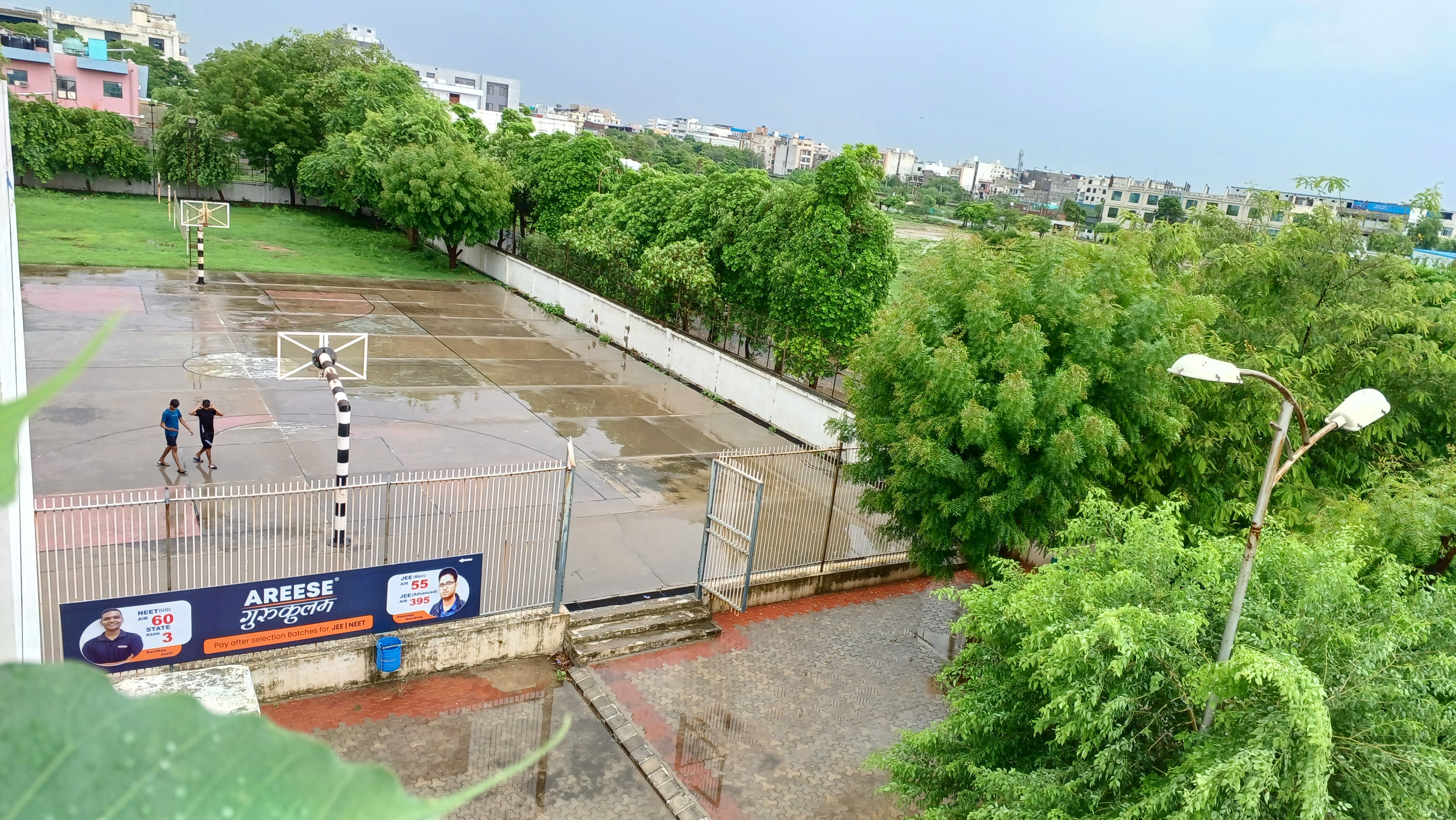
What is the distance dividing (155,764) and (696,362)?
22.2 meters

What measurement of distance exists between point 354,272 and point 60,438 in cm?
1818

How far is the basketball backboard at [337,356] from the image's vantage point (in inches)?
664

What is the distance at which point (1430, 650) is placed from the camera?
6.05 metres

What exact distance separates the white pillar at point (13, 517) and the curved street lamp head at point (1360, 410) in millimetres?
6555

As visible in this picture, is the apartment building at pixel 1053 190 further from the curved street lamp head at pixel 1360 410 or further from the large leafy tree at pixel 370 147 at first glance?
the curved street lamp head at pixel 1360 410

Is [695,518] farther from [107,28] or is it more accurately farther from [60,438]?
[107,28]

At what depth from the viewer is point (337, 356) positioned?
1866 cm

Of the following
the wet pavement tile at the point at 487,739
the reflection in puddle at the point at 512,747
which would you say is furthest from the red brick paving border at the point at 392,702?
the reflection in puddle at the point at 512,747

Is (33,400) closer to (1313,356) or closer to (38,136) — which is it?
(1313,356)

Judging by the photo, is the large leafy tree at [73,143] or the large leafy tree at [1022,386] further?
the large leafy tree at [73,143]

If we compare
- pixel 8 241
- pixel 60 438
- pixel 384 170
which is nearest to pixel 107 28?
pixel 384 170

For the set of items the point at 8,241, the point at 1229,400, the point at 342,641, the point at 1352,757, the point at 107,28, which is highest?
the point at 107,28

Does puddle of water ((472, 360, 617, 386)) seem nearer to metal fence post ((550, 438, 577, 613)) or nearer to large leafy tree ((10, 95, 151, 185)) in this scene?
metal fence post ((550, 438, 577, 613))

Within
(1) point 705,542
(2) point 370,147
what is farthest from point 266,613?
(2) point 370,147
